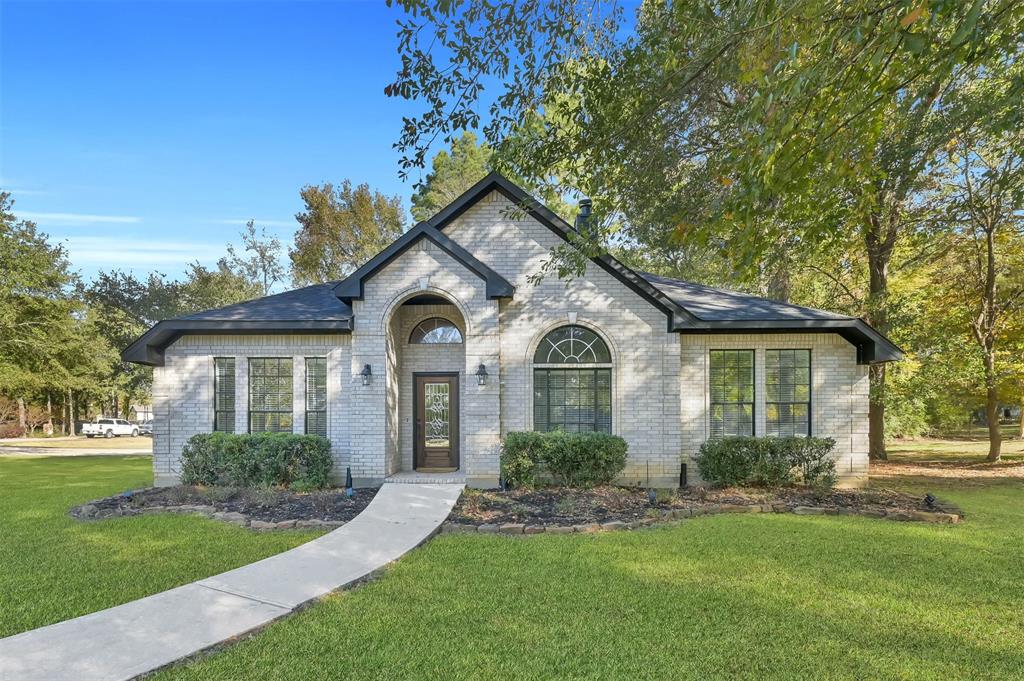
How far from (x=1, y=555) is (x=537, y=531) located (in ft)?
21.2

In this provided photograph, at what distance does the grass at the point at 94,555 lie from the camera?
15.3 feet

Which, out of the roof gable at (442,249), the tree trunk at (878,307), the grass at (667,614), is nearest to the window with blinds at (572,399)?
the roof gable at (442,249)

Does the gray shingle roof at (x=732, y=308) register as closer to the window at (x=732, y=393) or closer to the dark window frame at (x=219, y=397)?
the window at (x=732, y=393)

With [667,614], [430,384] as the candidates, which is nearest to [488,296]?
[430,384]

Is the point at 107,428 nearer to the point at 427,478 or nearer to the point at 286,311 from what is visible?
the point at 286,311

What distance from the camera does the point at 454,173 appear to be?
28.7 metres

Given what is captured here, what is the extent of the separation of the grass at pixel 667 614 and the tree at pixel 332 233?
91.5 ft

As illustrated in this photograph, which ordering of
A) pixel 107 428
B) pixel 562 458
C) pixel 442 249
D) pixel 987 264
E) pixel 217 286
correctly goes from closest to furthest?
1. pixel 562 458
2. pixel 442 249
3. pixel 987 264
4. pixel 217 286
5. pixel 107 428

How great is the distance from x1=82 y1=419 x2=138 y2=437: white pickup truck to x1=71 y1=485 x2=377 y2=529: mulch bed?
31744 millimetres

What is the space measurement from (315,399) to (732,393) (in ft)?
28.0

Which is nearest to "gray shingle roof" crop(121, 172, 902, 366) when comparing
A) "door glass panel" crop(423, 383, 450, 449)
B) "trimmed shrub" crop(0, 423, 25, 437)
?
"door glass panel" crop(423, 383, 450, 449)

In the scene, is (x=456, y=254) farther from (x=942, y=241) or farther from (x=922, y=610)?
(x=942, y=241)

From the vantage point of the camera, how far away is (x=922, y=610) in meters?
4.50

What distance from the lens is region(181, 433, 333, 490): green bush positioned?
960cm
